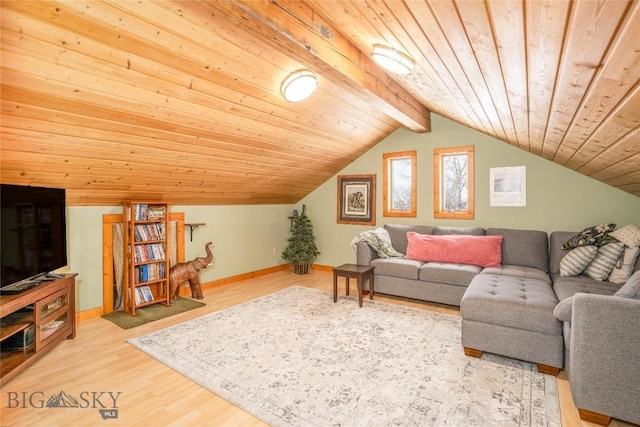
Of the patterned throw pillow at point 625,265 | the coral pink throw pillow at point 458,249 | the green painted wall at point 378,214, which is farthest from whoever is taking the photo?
the coral pink throw pillow at point 458,249

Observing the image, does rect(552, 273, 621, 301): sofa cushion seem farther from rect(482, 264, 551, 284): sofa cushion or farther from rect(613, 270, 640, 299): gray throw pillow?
rect(613, 270, 640, 299): gray throw pillow

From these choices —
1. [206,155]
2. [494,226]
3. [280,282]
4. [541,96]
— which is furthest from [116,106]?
[494,226]

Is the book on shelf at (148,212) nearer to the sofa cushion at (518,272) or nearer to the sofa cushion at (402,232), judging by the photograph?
the sofa cushion at (402,232)

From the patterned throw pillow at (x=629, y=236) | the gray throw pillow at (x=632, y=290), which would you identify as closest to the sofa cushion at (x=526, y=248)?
the patterned throw pillow at (x=629, y=236)

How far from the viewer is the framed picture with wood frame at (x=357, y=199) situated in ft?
17.9

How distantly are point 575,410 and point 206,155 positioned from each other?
3572 millimetres

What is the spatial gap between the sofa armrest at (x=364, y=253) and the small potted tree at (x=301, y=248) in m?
1.44

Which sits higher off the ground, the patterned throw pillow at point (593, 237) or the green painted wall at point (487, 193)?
the green painted wall at point (487, 193)

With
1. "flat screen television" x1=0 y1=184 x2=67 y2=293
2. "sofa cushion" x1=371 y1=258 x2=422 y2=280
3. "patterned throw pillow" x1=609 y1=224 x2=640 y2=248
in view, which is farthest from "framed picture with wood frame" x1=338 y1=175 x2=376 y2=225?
"flat screen television" x1=0 y1=184 x2=67 y2=293

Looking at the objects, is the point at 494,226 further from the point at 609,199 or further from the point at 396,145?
the point at 396,145

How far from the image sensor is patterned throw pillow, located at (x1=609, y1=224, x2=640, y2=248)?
302 cm

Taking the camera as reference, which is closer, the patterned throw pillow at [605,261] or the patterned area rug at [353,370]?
the patterned area rug at [353,370]

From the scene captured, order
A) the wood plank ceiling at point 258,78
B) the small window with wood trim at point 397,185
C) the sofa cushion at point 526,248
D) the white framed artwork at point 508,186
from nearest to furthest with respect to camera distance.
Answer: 1. the wood plank ceiling at point 258,78
2. the sofa cushion at point 526,248
3. the white framed artwork at point 508,186
4. the small window with wood trim at point 397,185

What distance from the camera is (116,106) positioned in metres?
2.39
